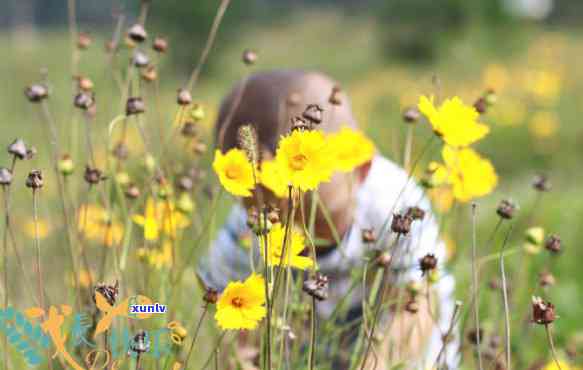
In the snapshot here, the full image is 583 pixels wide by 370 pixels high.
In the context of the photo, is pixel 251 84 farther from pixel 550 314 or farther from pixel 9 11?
pixel 9 11

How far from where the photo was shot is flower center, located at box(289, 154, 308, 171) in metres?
0.61

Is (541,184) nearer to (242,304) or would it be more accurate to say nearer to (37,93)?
(242,304)

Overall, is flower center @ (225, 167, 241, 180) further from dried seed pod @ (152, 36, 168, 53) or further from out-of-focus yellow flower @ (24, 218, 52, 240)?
out-of-focus yellow flower @ (24, 218, 52, 240)

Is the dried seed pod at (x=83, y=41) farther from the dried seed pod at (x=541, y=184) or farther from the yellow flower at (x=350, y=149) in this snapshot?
the dried seed pod at (x=541, y=184)

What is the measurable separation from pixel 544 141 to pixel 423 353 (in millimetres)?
3167

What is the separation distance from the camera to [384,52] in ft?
29.2

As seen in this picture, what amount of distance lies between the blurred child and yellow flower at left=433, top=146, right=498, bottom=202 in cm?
5

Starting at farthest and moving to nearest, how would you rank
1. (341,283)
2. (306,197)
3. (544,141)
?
(544,141) < (341,283) < (306,197)

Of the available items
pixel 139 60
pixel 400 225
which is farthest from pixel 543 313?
pixel 139 60

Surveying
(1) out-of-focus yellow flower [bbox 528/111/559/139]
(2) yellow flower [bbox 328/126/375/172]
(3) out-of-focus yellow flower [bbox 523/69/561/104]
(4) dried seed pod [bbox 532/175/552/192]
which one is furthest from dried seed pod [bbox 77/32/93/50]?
(3) out-of-focus yellow flower [bbox 523/69/561/104]

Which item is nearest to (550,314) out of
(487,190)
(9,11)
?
(487,190)

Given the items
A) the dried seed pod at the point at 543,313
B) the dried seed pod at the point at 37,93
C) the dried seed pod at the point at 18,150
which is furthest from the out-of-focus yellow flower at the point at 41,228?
the dried seed pod at the point at 543,313

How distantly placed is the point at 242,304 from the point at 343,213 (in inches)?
18.6

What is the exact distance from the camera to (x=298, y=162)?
612 mm
